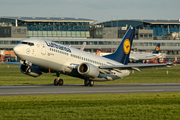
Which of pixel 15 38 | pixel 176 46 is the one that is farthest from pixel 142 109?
pixel 176 46

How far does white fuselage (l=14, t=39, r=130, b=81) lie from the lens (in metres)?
34.7

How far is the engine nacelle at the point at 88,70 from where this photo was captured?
3666 cm

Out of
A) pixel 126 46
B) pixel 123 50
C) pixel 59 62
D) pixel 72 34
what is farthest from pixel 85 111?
pixel 72 34

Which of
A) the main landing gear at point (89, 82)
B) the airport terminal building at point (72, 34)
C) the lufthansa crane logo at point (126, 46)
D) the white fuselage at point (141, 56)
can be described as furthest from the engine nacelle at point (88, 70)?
the airport terminal building at point (72, 34)

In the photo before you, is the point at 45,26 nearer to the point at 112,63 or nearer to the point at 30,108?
the point at 112,63

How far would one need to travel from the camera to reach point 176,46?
623 ft

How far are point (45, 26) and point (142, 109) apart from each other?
16083 centimetres

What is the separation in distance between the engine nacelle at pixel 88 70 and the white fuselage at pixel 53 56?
1.07 m

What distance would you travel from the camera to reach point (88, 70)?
36.5 metres

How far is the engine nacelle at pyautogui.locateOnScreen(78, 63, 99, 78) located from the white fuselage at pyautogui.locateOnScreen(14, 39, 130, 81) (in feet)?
3.52

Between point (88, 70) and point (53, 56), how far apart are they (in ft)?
14.0

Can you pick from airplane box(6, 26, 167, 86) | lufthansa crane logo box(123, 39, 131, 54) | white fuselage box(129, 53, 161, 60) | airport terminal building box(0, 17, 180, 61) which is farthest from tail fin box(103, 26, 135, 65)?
airport terminal building box(0, 17, 180, 61)

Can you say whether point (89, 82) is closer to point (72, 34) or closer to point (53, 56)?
point (53, 56)

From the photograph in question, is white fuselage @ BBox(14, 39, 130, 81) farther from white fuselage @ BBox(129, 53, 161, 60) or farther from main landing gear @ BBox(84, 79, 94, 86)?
white fuselage @ BBox(129, 53, 161, 60)
